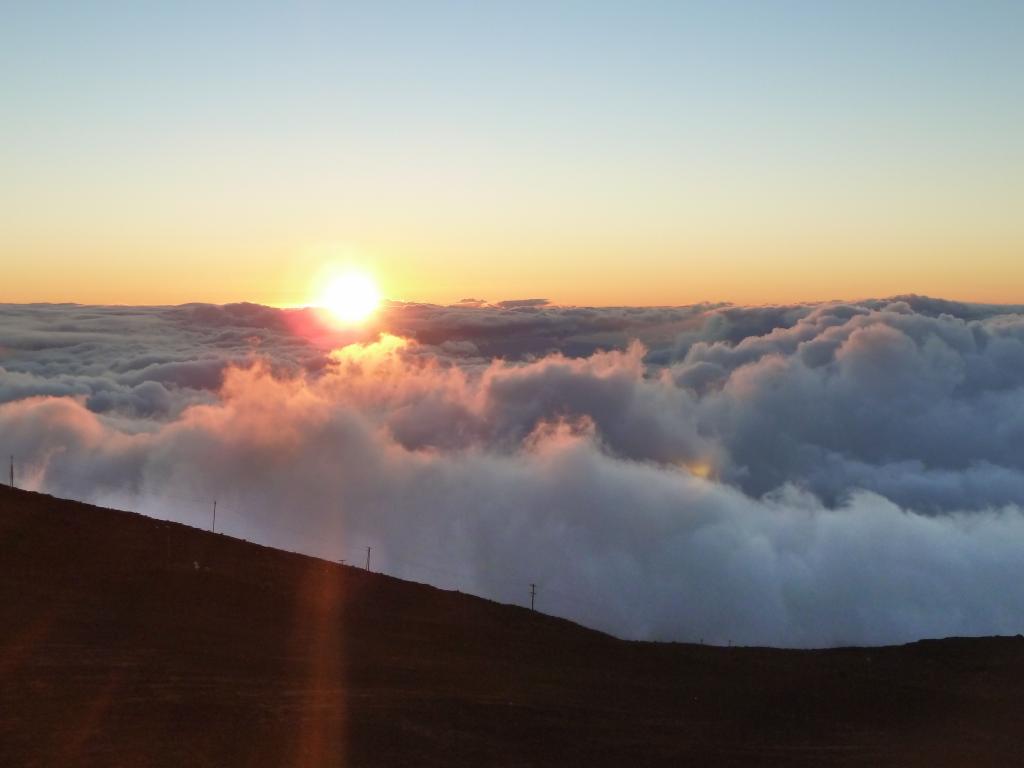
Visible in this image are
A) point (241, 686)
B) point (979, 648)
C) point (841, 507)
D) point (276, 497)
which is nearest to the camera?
point (241, 686)

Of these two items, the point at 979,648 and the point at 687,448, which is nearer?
the point at 979,648

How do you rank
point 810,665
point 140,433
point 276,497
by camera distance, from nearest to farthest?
point 810,665, point 276,497, point 140,433

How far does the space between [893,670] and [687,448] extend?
17766 centimetres

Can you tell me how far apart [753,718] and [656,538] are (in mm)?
102962

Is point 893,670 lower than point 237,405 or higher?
higher

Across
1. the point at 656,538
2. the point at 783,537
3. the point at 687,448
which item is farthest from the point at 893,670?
the point at 687,448

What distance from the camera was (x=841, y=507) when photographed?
531 ft

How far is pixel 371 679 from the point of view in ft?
54.0

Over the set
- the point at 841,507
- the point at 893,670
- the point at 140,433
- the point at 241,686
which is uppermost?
the point at 241,686

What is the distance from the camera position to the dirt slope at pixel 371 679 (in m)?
13.4

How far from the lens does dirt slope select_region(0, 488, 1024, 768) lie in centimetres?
1340

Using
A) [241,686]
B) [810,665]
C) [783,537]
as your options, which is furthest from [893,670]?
[783,537]

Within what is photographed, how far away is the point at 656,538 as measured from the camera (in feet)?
389

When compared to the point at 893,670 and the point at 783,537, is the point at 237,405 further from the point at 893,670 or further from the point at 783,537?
the point at 893,670
